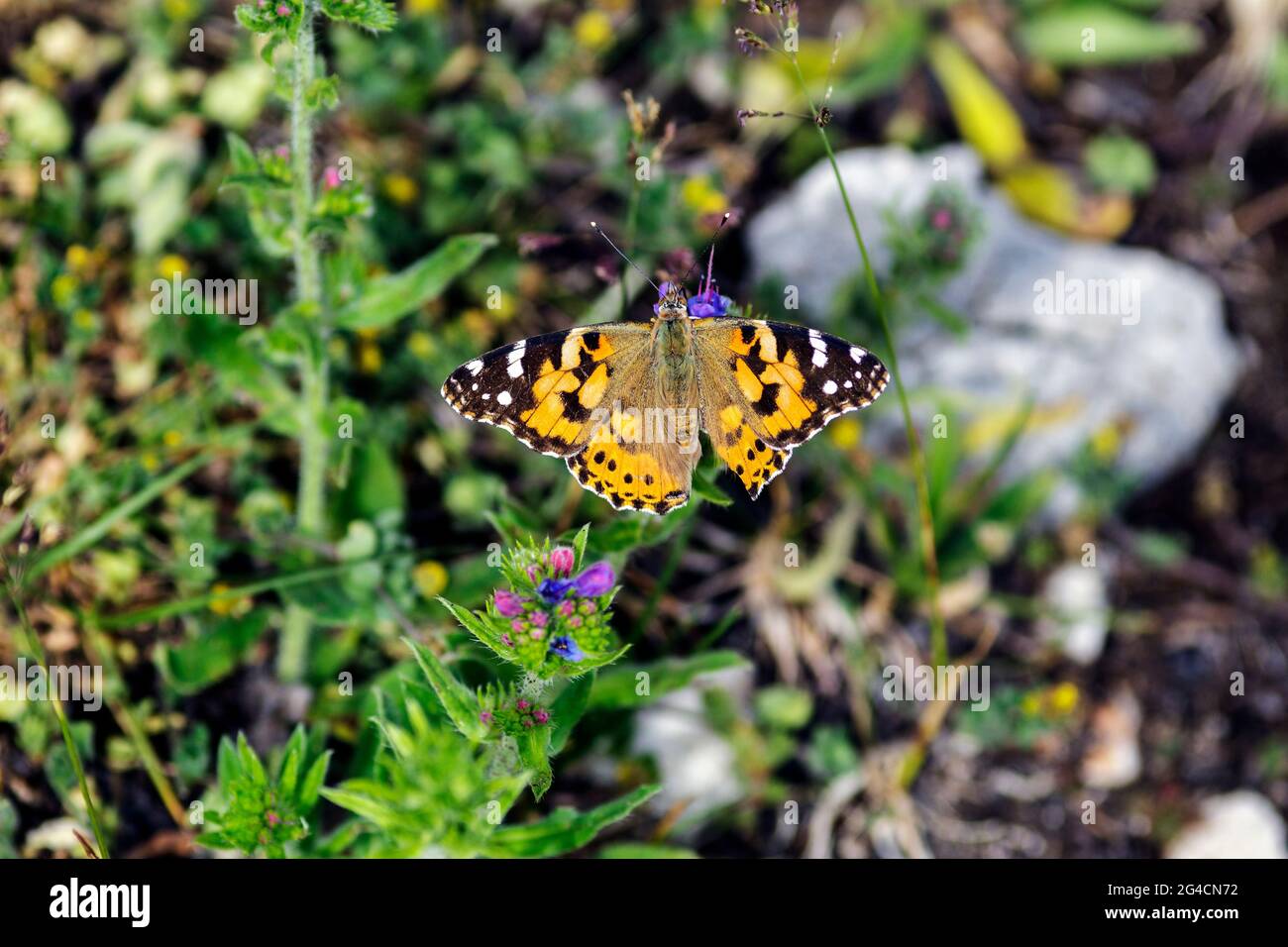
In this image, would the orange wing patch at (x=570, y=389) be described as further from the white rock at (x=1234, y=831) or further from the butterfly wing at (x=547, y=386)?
the white rock at (x=1234, y=831)

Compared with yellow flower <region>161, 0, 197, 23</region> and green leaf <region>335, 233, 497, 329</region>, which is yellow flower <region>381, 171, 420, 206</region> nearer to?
yellow flower <region>161, 0, 197, 23</region>

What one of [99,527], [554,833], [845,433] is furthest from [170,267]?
[845,433]

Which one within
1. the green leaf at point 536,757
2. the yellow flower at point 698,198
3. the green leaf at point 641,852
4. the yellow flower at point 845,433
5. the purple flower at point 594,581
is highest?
the yellow flower at point 698,198

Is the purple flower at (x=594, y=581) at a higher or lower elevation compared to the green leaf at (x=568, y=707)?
higher

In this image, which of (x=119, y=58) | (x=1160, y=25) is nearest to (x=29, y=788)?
(x=119, y=58)

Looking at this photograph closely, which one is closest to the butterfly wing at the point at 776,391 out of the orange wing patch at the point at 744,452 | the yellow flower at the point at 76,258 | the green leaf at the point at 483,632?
the orange wing patch at the point at 744,452

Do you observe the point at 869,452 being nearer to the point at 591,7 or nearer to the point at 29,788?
the point at 591,7

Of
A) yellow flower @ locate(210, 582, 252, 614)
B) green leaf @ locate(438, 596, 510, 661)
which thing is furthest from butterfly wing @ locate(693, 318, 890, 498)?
yellow flower @ locate(210, 582, 252, 614)
